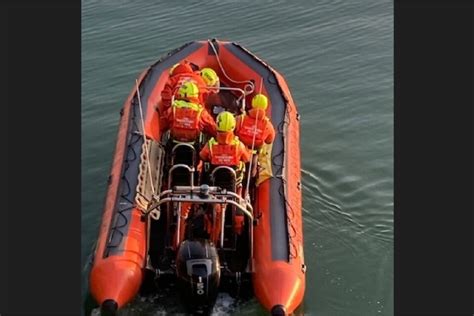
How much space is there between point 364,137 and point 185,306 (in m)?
4.16

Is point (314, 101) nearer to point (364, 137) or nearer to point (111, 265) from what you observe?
point (364, 137)

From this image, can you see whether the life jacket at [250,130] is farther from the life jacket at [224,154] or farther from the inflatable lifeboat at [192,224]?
the life jacket at [224,154]

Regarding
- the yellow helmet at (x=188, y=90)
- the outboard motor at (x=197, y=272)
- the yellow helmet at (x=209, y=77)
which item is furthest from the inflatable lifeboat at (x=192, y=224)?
the yellow helmet at (x=209, y=77)

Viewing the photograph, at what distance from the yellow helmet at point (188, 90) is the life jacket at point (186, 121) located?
0.53 ft

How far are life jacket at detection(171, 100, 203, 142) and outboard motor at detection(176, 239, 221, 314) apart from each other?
1.56m

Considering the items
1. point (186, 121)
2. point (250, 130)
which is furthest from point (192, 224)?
point (250, 130)

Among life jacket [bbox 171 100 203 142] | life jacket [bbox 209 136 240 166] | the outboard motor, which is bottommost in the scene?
the outboard motor

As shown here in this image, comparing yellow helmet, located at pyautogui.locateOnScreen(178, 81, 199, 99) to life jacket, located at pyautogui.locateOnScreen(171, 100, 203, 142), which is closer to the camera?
life jacket, located at pyautogui.locateOnScreen(171, 100, 203, 142)

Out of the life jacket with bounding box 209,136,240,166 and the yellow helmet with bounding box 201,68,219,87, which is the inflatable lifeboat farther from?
the yellow helmet with bounding box 201,68,219,87

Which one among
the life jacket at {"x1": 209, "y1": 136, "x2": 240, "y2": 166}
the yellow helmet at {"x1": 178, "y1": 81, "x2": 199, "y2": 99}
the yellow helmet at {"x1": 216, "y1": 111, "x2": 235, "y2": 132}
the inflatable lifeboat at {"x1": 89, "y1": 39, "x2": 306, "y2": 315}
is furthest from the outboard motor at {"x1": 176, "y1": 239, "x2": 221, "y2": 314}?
the yellow helmet at {"x1": 178, "y1": 81, "x2": 199, "y2": 99}

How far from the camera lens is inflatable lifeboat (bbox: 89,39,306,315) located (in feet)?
16.9

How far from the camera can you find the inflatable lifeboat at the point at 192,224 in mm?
5152

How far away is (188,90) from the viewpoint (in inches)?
259

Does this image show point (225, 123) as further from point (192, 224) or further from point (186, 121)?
point (192, 224)
